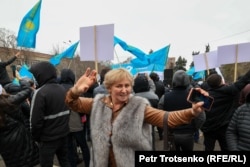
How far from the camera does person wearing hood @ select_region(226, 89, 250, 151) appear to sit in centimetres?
304

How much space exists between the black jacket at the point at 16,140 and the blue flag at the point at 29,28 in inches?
132

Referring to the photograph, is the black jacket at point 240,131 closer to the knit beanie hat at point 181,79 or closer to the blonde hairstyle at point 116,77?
the knit beanie hat at point 181,79

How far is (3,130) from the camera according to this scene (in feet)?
11.7

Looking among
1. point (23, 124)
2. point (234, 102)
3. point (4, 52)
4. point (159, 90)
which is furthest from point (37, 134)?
point (4, 52)

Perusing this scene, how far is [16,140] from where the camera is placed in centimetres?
366

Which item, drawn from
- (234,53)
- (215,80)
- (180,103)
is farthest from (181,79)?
(234,53)

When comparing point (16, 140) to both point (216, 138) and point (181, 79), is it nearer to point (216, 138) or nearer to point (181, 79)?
point (181, 79)

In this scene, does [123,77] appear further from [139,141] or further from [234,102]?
[234,102]

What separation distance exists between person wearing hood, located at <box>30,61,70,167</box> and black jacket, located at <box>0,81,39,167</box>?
138 millimetres

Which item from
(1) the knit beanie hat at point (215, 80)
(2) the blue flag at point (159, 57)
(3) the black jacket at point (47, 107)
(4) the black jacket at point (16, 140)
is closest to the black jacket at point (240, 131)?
(1) the knit beanie hat at point (215, 80)

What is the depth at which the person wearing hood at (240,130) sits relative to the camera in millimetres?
3037

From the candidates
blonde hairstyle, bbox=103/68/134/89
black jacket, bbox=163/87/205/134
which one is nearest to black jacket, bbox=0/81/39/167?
blonde hairstyle, bbox=103/68/134/89

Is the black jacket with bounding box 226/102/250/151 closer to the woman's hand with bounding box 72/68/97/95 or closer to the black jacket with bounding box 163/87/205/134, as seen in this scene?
the black jacket with bounding box 163/87/205/134

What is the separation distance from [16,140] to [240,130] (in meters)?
2.72
